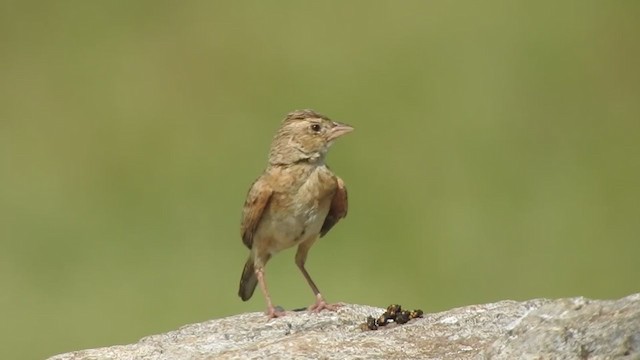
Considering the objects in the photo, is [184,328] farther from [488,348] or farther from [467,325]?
[488,348]

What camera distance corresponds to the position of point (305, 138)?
7.37 meters

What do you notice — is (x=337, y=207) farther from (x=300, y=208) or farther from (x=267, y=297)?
(x=267, y=297)

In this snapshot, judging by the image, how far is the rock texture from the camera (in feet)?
14.6

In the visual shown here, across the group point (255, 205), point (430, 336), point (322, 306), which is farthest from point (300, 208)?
point (430, 336)

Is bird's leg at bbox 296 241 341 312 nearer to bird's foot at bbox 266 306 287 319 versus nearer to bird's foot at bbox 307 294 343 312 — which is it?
bird's foot at bbox 307 294 343 312

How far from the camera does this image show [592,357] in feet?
14.3

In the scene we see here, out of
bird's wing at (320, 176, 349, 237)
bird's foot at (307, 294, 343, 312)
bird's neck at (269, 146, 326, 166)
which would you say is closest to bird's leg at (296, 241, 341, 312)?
bird's foot at (307, 294, 343, 312)

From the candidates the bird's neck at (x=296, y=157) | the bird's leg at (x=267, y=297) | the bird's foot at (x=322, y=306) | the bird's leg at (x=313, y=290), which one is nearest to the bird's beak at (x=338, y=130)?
the bird's neck at (x=296, y=157)

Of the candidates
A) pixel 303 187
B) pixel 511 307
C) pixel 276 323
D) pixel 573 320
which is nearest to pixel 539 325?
pixel 573 320

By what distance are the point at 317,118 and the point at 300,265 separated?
2.76 ft

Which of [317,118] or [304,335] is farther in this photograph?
[317,118]

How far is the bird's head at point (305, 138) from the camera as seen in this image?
7336mm

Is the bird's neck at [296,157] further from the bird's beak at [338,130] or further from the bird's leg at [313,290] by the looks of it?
the bird's leg at [313,290]

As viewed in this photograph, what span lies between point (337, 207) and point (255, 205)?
1.59 ft
